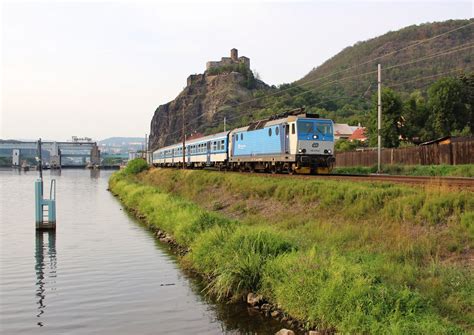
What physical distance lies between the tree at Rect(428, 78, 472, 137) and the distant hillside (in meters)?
55.6

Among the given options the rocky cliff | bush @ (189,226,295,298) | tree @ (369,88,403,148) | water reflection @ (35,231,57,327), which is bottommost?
water reflection @ (35,231,57,327)

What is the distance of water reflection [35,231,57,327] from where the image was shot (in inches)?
531

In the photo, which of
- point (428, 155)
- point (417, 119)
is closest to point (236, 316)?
point (428, 155)

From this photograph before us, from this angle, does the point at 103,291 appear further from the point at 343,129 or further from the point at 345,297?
the point at 343,129

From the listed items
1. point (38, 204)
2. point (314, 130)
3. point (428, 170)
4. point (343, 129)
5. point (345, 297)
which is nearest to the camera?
point (345, 297)

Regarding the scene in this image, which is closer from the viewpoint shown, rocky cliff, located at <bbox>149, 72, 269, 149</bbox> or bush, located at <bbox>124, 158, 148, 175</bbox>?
bush, located at <bbox>124, 158, 148, 175</bbox>

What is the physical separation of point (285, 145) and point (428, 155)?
15.6 m

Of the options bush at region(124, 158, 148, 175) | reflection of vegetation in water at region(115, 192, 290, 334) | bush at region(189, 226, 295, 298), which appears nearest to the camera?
reflection of vegetation in water at region(115, 192, 290, 334)

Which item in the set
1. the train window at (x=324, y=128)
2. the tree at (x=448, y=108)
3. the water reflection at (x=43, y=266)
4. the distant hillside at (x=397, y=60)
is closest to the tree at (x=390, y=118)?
the tree at (x=448, y=108)

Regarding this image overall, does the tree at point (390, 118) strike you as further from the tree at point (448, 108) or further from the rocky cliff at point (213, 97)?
the rocky cliff at point (213, 97)

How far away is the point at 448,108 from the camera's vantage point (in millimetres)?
65750

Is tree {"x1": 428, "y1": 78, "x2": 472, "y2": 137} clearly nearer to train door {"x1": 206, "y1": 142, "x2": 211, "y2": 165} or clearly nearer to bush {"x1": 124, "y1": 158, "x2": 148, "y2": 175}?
train door {"x1": 206, "y1": 142, "x2": 211, "y2": 165}

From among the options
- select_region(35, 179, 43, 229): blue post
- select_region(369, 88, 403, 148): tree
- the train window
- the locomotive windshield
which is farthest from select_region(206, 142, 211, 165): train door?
select_region(35, 179, 43, 229): blue post

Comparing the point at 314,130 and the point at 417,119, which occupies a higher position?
the point at 417,119
